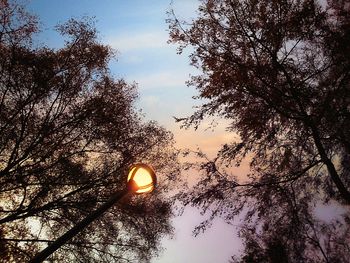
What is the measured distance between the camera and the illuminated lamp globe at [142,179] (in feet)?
11.3

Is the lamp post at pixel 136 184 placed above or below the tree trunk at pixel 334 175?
below

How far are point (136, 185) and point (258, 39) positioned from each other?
314 inches

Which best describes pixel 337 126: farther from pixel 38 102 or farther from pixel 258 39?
pixel 38 102

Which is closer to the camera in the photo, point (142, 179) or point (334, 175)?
point (142, 179)

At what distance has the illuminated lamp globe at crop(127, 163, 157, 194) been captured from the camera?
3455mm

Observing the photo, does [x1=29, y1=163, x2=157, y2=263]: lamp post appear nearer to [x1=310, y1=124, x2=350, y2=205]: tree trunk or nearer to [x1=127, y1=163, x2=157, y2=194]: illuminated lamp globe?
[x1=127, y1=163, x2=157, y2=194]: illuminated lamp globe

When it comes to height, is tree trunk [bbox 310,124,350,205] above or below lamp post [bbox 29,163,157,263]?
above

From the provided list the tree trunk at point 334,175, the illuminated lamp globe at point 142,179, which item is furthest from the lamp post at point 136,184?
the tree trunk at point 334,175

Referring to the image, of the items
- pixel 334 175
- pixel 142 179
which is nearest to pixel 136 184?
pixel 142 179

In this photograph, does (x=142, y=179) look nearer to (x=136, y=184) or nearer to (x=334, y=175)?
(x=136, y=184)

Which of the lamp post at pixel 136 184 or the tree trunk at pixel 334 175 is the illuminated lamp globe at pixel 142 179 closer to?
the lamp post at pixel 136 184

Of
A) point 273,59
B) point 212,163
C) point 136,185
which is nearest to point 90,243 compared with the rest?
point 212,163

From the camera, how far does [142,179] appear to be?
3479 millimetres

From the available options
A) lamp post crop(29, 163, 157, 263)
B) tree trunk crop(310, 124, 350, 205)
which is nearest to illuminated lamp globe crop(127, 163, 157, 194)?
lamp post crop(29, 163, 157, 263)
